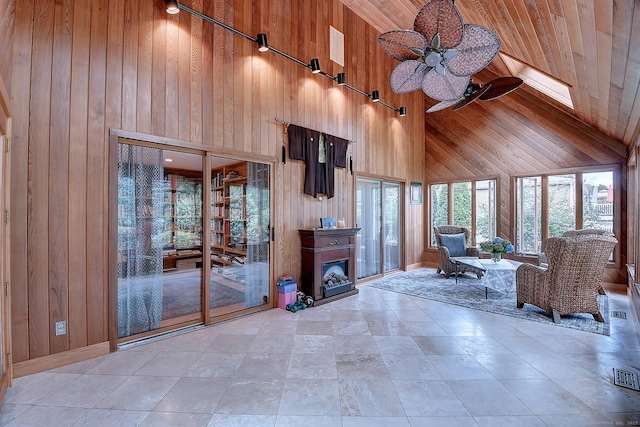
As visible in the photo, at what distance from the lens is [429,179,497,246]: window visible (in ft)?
23.0

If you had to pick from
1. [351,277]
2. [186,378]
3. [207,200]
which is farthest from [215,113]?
[351,277]

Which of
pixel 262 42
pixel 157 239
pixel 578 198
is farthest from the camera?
pixel 578 198

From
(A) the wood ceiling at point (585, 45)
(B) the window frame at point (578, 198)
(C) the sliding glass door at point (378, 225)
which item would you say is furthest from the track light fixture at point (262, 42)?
(B) the window frame at point (578, 198)

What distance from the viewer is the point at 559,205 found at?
6.14m

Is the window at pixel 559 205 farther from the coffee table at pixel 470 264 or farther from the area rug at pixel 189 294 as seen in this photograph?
the area rug at pixel 189 294

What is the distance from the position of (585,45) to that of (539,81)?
10.5ft

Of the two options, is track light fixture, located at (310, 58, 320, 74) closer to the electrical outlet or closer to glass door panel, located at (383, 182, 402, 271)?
glass door panel, located at (383, 182, 402, 271)

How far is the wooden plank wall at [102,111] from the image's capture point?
8.45 ft

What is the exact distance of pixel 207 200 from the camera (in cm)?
368

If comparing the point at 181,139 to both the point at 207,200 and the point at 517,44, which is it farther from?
the point at 517,44

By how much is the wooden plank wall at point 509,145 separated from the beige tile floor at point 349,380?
3522mm

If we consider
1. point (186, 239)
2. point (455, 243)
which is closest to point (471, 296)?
point (455, 243)

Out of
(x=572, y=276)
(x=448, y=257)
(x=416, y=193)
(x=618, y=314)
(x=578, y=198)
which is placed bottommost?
(x=618, y=314)

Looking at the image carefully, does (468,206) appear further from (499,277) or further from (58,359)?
(58,359)
